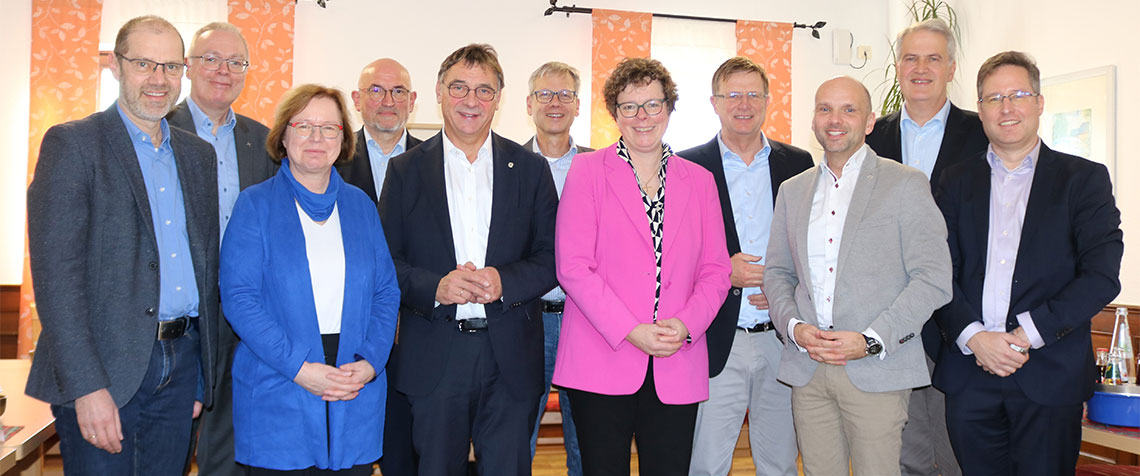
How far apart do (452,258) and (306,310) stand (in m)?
0.54

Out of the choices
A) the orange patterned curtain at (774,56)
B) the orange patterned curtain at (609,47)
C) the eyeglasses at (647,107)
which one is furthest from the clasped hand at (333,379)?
the orange patterned curtain at (774,56)

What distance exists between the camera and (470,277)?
260 centimetres

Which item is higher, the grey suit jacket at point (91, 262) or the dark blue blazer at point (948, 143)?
the dark blue blazer at point (948, 143)

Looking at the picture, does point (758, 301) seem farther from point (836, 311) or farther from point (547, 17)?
point (547, 17)

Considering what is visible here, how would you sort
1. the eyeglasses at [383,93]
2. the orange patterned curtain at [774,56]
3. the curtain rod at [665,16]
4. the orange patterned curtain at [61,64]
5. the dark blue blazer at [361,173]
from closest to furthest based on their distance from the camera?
the dark blue blazer at [361,173] < the eyeglasses at [383,93] < the orange patterned curtain at [61,64] < the curtain rod at [665,16] < the orange patterned curtain at [774,56]

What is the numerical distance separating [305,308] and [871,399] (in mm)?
1796

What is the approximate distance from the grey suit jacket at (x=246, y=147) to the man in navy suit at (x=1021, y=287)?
256 centimetres

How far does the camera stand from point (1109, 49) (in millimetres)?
5035

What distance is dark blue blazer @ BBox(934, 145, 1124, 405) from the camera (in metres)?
2.62

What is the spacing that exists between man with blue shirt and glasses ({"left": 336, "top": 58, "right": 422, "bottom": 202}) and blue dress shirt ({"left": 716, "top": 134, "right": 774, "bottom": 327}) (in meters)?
1.43

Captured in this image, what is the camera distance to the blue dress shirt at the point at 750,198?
10.6 ft

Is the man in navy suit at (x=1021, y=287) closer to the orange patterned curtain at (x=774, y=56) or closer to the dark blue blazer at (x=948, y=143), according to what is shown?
the dark blue blazer at (x=948, y=143)

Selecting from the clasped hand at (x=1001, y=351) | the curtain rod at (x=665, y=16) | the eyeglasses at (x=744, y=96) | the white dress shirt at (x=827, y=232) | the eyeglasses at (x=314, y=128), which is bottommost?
the clasped hand at (x=1001, y=351)

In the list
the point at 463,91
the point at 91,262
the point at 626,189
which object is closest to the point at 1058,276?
the point at 626,189
